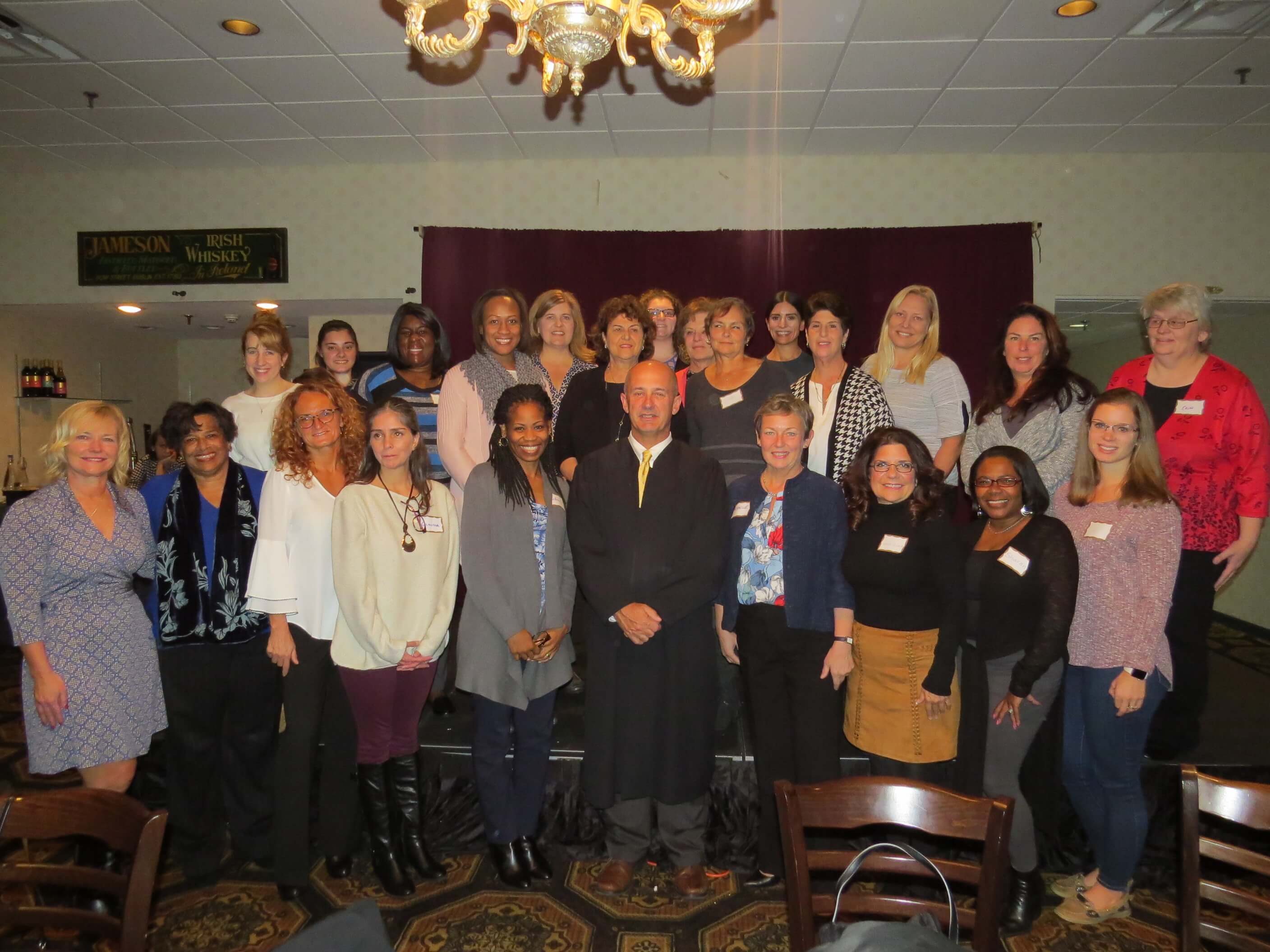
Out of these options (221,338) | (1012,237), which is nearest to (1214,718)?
(1012,237)

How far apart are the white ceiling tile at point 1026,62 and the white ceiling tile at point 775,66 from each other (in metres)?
0.72

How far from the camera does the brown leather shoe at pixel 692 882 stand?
266 centimetres

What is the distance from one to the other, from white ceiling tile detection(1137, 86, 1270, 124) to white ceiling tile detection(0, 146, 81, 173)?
23.1 ft

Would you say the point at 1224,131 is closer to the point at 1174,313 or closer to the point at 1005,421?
the point at 1174,313

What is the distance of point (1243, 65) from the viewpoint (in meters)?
4.05

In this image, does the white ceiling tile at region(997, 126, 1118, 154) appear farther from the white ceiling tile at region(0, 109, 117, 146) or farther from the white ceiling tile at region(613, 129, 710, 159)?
the white ceiling tile at region(0, 109, 117, 146)

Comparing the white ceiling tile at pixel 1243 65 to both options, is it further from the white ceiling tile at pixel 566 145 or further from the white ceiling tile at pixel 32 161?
the white ceiling tile at pixel 566 145

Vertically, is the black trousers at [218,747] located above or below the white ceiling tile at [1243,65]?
below

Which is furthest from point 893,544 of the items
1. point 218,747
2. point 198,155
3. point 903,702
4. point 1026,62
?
point 198,155

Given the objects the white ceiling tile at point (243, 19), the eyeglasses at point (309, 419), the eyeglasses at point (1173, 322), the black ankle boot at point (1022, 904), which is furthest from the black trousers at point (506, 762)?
the white ceiling tile at point (243, 19)

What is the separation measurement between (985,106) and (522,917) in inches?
187

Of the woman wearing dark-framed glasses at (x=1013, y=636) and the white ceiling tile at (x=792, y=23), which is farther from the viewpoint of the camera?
the white ceiling tile at (x=792, y=23)

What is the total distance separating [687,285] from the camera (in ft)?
17.9

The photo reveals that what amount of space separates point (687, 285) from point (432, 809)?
3.72 meters
